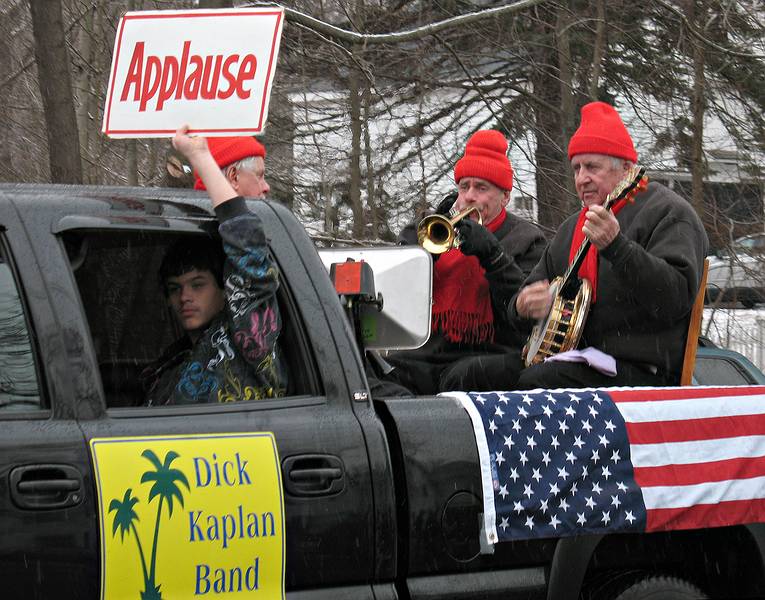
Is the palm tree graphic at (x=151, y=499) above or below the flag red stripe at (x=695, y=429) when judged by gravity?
below

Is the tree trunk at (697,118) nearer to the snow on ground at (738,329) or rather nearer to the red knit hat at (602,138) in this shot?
the snow on ground at (738,329)

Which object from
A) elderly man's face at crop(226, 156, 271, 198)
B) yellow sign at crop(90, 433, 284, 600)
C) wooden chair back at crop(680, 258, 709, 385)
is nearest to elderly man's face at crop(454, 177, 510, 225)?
elderly man's face at crop(226, 156, 271, 198)

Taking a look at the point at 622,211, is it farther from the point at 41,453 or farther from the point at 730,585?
the point at 41,453

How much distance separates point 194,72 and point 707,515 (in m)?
1.96

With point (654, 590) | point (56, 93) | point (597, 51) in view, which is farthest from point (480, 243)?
point (597, 51)

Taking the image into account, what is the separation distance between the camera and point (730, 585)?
377 centimetres

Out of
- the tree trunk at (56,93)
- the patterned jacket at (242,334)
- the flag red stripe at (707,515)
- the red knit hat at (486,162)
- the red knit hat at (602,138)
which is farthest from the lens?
the tree trunk at (56,93)

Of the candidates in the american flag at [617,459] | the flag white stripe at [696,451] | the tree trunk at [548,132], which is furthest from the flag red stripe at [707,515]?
the tree trunk at [548,132]

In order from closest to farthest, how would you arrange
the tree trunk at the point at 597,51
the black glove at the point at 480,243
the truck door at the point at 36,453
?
the truck door at the point at 36,453 < the black glove at the point at 480,243 < the tree trunk at the point at 597,51

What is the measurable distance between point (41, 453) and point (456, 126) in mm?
10518

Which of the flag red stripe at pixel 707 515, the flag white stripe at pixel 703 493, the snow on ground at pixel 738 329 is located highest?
the flag white stripe at pixel 703 493

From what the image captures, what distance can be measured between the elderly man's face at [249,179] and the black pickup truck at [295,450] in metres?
1.00

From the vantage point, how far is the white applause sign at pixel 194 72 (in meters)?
3.58

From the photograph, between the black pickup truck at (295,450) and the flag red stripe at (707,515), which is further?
the flag red stripe at (707,515)
